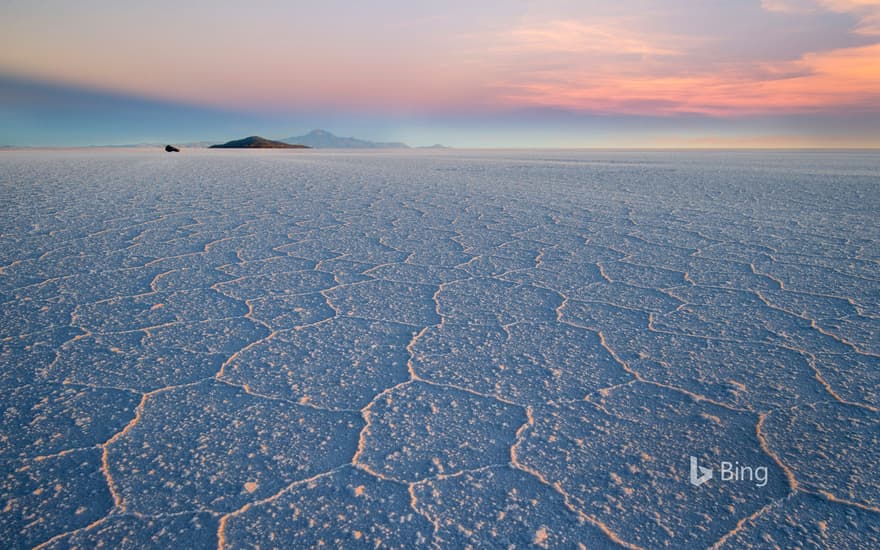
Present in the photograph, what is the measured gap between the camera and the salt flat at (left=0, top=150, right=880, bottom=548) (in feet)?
3.20

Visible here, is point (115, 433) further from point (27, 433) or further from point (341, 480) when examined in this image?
point (341, 480)

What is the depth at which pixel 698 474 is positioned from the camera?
1112 mm

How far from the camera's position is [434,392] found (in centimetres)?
143

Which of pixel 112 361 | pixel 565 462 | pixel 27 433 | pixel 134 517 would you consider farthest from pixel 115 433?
pixel 565 462

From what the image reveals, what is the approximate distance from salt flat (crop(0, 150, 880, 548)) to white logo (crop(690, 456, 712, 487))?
2 cm

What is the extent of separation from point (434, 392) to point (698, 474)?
641 millimetres

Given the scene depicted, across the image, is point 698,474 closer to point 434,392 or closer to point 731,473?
point 731,473

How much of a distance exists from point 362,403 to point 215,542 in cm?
51

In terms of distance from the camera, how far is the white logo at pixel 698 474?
1089 mm

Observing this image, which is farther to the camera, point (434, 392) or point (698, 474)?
point (434, 392)

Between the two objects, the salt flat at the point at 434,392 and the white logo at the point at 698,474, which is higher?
the salt flat at the point at 434,392

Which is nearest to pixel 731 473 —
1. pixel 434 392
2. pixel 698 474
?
pixel 698 474

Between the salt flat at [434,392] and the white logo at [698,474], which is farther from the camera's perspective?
the white logo at [698,474]

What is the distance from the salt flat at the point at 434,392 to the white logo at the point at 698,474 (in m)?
0.02
